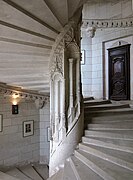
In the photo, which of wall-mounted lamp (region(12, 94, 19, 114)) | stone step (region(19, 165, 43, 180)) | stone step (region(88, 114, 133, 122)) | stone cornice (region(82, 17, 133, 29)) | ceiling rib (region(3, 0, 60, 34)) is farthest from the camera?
wall-mounted lamp (region(12, 94, 19, 114))

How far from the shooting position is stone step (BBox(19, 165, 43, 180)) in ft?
17.2

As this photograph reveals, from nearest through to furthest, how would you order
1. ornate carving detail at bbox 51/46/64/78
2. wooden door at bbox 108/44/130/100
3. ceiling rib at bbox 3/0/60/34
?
1. ceiling rib at bbox 3/0/60/34
2. ornate carving detail at bbox 51/46/64/78
3. wooden door at bbox 108/44/130/100

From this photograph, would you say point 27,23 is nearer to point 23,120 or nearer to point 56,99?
point 56,99

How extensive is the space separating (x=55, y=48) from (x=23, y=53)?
20.6 inches

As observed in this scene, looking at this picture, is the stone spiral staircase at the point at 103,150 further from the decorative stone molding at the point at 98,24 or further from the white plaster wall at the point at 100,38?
the decorative stone molding at the point at 98,24

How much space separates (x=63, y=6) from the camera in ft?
8.05

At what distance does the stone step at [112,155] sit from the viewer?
96.6 inches

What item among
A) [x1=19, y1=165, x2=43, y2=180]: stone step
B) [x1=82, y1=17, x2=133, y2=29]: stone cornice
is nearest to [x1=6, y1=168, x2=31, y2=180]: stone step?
[x1=19, y1=165, x2=43, y2=180]: stone step

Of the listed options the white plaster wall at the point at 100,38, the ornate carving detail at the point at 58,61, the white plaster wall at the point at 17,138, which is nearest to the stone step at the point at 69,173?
the ornate carving detail at the point at 58,61

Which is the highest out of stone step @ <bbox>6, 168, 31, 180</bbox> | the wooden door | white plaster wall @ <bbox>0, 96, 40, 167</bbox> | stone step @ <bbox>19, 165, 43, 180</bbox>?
the wooden door

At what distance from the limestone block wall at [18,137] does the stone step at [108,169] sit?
328cm

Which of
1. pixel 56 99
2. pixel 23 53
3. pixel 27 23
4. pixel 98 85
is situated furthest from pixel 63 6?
pixel 98 85

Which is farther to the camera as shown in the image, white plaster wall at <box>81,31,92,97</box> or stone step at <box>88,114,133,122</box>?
white plaster wall at <box>81,31,92,97</box>

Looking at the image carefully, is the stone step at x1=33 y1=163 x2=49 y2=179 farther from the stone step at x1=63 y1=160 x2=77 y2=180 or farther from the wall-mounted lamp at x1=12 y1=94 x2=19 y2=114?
the stone step at x1=63 y1=160 x2=77 y2=180
